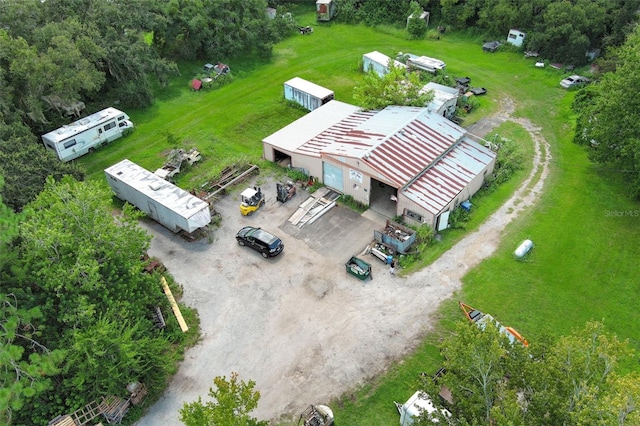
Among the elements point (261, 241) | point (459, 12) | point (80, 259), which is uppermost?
point (80, 259)

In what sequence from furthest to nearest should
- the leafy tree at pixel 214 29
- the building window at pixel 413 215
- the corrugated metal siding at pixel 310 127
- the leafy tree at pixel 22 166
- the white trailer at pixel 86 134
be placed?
the leafy tree at pixel 214 29, the white trailer at pixel 86 134, the corrugated metal siding at pixel 310 127, the building window at pixel 413 215, the leafy tree at pixel 22 166

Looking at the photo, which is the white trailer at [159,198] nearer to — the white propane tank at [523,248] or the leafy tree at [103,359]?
the leafy tree at [103,359]

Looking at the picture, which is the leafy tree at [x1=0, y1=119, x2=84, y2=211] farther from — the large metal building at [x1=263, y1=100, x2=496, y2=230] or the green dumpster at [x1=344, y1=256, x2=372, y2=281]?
the green dumpster at [x1=344, y1=256, x2=372, y2=281]

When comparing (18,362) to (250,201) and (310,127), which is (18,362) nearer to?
(250,201)

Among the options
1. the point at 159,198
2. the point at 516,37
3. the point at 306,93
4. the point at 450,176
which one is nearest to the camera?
the point at 159,198

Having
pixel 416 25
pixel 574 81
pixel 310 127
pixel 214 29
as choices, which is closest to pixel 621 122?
pixel 574 81

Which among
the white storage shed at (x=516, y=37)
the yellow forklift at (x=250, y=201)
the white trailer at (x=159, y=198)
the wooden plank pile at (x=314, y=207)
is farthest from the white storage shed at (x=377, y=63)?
the white trailer at (x=159, y=198)
